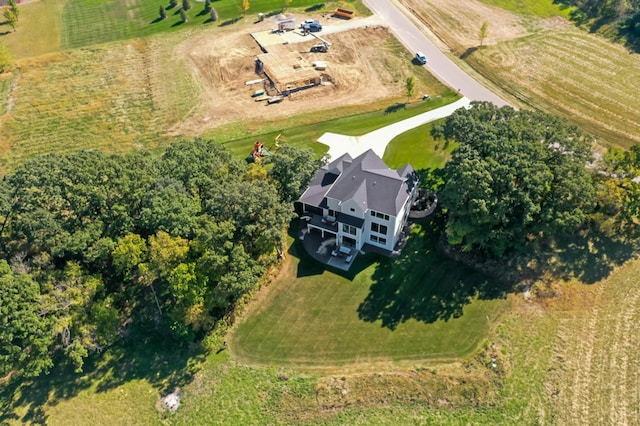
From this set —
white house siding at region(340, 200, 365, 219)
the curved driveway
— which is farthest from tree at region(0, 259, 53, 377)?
the curved driveway

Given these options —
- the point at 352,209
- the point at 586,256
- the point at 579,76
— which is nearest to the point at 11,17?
the point at 352,209

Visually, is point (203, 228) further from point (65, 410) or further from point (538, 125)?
point (538, 125)

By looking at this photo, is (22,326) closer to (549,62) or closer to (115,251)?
(115,251)

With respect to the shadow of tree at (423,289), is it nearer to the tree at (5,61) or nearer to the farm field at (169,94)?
the farm field at (169,94)

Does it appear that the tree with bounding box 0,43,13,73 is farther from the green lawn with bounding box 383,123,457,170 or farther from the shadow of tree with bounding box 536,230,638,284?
the shadow of tree with bounding box 536,230,638,284

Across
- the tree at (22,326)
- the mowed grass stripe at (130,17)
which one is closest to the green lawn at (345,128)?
the tree at (22,326)
